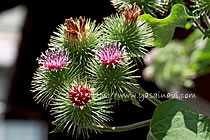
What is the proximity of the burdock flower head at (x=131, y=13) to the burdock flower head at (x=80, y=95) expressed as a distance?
0.93ft

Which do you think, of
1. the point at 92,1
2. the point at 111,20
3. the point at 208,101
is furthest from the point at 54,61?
the point at 208,101

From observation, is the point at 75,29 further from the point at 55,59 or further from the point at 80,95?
the point at 80,95

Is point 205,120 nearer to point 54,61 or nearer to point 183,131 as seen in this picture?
point 183,131

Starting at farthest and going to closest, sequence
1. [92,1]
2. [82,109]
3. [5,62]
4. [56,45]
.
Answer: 1. [5,62]
2. [92,1]
3. [56,45]
4. [82,109]

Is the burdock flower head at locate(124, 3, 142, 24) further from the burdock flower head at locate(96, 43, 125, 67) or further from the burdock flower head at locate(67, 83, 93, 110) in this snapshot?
the burdock flower head at locate(67, 83, 93, 110)

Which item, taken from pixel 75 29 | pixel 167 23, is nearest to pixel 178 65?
pixel 167 23

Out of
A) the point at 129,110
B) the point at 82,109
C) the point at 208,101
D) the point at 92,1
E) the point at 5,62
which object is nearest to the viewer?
the point at 82,109

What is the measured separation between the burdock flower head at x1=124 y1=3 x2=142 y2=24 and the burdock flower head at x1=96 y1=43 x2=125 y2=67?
0.13 meters

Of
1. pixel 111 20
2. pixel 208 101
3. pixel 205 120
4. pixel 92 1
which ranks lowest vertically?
pixel 208 101

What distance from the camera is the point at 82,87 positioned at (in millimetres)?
1001

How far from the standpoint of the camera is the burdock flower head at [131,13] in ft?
3.53

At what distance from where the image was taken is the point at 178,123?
3.41ft

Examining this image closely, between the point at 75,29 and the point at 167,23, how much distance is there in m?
0.32

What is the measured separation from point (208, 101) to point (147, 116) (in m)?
2.20
